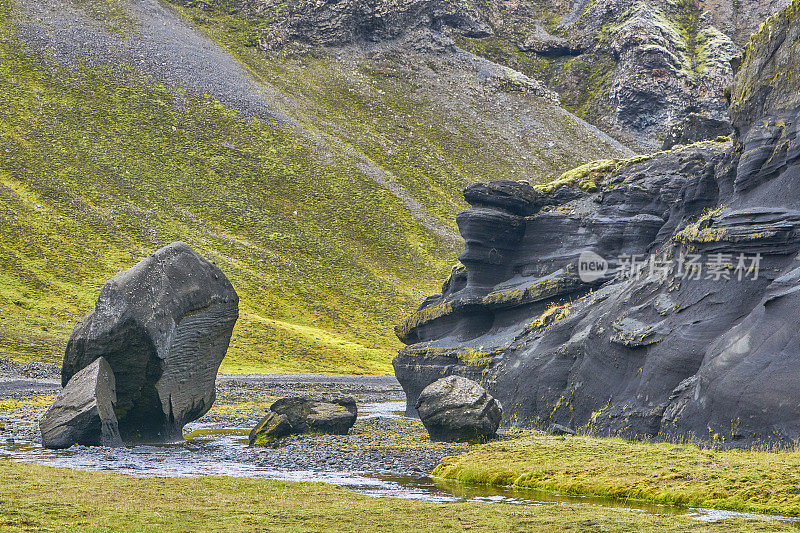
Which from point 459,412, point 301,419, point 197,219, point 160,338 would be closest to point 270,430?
point 301,419

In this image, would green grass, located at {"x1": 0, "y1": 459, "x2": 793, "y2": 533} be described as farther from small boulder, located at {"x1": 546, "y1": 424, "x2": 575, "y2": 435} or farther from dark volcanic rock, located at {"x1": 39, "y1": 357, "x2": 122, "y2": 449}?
small boulder, located at {"x1": 546, "y1": 424, "x2": 575, "y2": 435}

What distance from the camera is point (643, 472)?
23.6 metres

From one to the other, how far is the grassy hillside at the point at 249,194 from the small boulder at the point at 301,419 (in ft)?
161

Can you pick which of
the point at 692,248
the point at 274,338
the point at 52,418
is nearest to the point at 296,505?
the point at 52,418

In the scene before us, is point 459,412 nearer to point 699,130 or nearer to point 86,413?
point 86,413

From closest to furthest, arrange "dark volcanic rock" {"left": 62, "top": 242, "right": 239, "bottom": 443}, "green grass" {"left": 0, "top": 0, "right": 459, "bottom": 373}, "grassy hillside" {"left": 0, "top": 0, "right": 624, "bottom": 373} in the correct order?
"dark volcanic rock" {"left": 62, "top": 242, "right": 239, "bottom": 443} < "green grass" {"left": 0, "top": 0, "right": 459, "bottom": 373} < "grassy hillside" {"left": 0, "top": 0, "right": 624, "bottom": 373}

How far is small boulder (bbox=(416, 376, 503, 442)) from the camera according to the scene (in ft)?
111

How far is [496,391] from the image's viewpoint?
41719 mm

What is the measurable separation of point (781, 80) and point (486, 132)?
5570 inches

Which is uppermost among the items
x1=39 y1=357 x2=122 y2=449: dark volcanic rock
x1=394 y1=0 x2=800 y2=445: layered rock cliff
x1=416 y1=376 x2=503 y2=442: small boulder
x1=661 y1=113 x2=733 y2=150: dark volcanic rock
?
x1=661 y1=113 x2=733 y2=150: dark volcanic rock

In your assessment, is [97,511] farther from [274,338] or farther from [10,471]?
[274,338]

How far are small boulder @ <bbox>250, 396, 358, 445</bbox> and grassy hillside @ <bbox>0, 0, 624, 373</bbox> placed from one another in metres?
49.1

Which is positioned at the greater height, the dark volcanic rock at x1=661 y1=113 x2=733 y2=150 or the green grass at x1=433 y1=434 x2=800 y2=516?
the dark volcanic rock at x1=661 y1=113 x2=733 y2=150

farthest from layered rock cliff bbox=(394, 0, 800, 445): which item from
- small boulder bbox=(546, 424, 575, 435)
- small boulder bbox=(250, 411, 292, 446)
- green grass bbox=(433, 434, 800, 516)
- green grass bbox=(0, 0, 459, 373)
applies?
green grass bbox=(0, 0, 459, 373)
